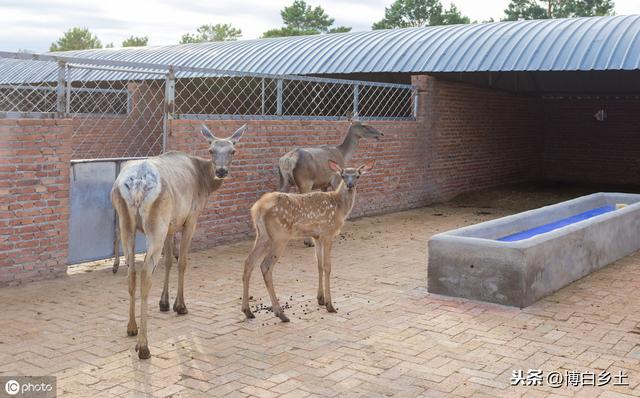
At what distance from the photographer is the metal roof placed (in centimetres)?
1577

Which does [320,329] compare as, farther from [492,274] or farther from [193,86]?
[193,86]

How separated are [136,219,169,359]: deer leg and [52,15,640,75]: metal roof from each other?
11571 mm

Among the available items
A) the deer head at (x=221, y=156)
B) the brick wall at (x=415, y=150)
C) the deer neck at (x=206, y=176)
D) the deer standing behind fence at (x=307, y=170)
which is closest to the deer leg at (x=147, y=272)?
the deer head at (x=221, y=156)

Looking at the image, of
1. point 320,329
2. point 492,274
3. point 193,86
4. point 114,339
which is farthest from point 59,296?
point 193,86

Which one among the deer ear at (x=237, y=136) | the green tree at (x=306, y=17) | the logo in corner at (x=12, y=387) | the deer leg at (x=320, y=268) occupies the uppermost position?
the green tree at (x=306, y=17)

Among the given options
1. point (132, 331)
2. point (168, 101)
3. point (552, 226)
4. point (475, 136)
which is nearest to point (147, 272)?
point (132, 331)

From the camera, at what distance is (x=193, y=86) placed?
20.4m

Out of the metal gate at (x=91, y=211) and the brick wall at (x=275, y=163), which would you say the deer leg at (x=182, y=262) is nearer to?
the metal gate at (x=91, y=211)

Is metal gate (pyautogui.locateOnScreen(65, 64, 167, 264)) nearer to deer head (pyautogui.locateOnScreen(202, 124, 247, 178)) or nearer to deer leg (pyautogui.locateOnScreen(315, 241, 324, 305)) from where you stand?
deer head (pyautogui.locateOnScreen(202, 124, 247, 178))

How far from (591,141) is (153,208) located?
20.7 meters

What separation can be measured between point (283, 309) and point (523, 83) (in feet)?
54.4

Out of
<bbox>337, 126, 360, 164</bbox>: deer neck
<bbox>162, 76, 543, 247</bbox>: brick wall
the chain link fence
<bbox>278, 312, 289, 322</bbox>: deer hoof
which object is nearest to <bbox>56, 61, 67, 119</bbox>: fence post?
<bbox>162, 76, 543, 247</bbox>: brick wall

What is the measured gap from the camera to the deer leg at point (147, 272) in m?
5.98

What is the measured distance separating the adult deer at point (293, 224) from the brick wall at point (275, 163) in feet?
11.3
